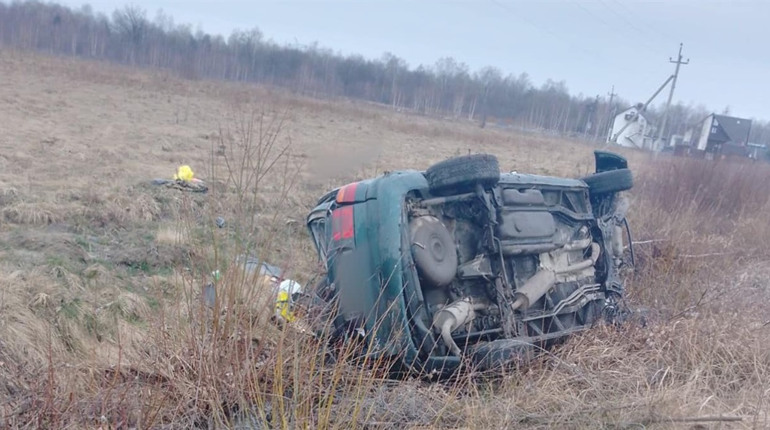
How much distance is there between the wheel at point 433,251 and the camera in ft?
12.4

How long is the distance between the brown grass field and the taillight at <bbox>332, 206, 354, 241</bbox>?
0.37 meters

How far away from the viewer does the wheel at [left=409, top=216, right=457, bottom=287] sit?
149 inches

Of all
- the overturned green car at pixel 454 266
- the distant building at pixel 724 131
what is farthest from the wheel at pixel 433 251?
the distant building at pixel 724 131

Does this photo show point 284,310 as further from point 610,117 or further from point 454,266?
point 610,117

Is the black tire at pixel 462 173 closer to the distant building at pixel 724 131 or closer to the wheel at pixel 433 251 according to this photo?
the wheel at pixel 433 251

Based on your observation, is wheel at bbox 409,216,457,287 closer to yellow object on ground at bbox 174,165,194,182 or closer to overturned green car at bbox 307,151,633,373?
overturned green car at bbox 307,151,633,373

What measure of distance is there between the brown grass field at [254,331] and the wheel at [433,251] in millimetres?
653

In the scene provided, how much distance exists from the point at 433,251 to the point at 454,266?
0.22m

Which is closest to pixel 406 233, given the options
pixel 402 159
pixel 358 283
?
pixel 358 283

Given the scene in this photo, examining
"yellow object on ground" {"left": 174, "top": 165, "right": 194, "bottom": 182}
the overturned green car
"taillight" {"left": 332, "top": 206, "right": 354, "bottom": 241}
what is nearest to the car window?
the overturned green car

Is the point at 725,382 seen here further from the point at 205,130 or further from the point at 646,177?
Answer: the point at 205,130

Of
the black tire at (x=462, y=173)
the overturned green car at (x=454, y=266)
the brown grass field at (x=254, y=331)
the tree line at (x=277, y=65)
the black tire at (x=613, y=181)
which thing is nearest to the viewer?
the brown grass field at (x=254, y=331)

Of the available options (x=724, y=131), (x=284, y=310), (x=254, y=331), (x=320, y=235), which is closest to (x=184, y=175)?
(x=320, y=235)

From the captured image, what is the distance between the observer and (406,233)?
377cm
